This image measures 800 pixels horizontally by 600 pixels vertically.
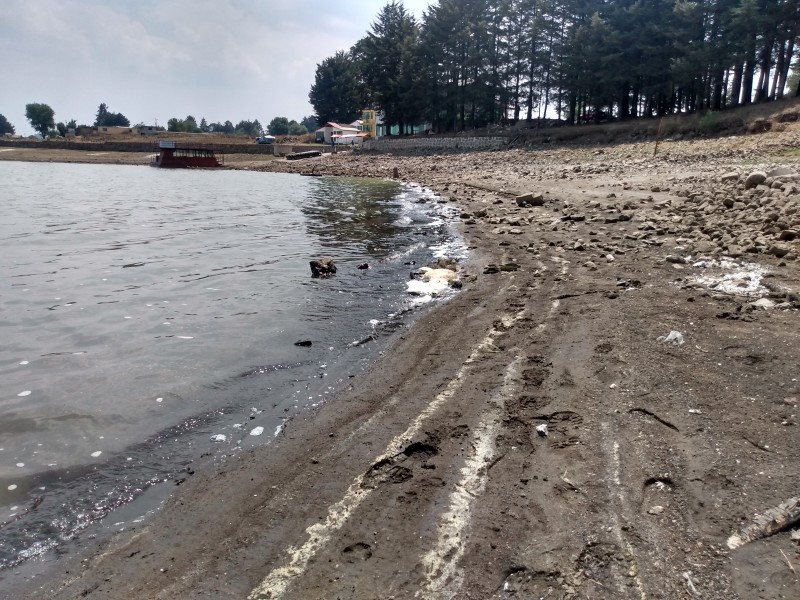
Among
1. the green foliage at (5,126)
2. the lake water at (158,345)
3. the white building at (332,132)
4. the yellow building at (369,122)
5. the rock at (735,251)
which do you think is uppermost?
the green foliage at (5,126)

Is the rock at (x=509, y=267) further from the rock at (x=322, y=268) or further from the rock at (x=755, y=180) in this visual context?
the rock at (x=755, y=180)

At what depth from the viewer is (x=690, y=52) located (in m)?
42.2

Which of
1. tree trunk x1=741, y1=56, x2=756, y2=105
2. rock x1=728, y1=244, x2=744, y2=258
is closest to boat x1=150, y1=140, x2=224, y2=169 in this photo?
tree trunk x1=741, y1=56, x2=756, y2=105

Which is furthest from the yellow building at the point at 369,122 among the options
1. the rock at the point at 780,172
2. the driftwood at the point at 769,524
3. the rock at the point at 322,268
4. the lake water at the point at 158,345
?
the driftwood at the point at 769,524

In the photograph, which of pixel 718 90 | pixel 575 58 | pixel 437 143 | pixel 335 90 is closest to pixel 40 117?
pixel 335 90

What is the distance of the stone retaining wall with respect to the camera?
5725cm

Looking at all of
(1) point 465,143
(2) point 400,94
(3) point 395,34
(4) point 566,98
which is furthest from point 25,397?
(3) point 395,34

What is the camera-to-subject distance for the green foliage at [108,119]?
160 metres

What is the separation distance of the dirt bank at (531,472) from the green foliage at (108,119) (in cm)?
18066

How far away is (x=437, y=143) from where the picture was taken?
64.7m

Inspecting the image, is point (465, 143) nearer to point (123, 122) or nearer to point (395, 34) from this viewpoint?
point (395, 34)

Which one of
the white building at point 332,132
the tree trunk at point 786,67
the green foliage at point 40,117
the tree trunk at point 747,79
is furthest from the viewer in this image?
the green foliage at point 40,117

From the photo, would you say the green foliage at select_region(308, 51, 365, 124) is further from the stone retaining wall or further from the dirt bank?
the dirt bank

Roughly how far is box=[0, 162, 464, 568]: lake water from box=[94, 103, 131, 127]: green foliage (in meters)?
165
